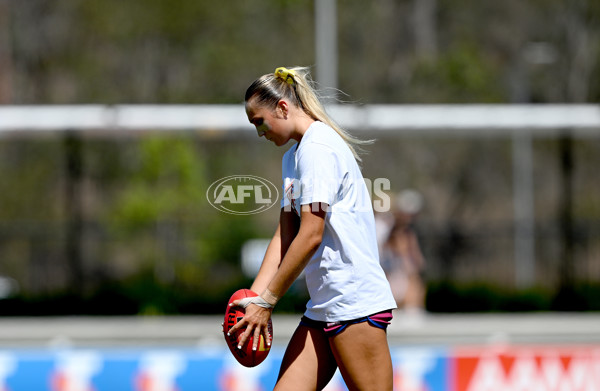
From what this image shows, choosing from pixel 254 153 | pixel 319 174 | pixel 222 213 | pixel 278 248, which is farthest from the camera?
pixel 254 153

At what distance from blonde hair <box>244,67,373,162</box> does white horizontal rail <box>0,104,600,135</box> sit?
9380mm

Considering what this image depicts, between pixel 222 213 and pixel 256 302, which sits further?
pixel 222 213

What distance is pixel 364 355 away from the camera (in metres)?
3.92

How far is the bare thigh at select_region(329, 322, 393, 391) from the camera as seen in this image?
3900 mm

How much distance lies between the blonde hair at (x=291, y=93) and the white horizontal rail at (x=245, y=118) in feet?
30.8

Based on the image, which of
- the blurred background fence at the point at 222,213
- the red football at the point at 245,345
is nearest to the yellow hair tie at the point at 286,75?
the red football at the point at 245,345

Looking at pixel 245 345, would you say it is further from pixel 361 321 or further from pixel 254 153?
pixel 254 153

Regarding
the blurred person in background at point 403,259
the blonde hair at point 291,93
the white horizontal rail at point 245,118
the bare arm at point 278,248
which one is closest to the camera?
the blonde hair at point 291,93

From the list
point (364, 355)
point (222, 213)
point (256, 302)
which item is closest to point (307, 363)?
point (364, 355)

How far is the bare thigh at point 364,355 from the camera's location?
3900 millimetres

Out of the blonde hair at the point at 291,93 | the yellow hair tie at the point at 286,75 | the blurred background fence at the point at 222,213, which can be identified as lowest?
the blurred background fence at the point at 222,213

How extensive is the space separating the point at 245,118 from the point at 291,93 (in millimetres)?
9617

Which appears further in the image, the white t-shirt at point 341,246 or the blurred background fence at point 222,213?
the blurred background fence at point 222,213

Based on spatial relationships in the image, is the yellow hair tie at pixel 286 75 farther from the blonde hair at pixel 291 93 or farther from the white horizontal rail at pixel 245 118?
the white horizontal rail at pixel 245 118
